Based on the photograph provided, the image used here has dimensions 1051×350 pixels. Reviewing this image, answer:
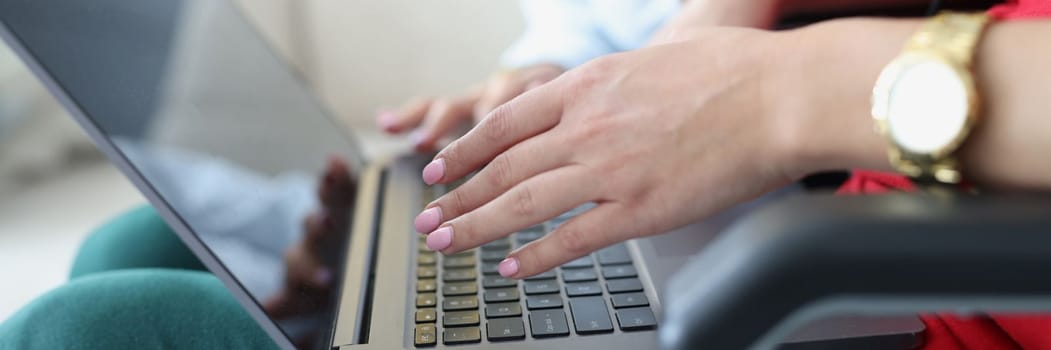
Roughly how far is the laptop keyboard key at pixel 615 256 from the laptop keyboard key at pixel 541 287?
0.15ft

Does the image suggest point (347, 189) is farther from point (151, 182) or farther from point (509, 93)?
point (151, 182)

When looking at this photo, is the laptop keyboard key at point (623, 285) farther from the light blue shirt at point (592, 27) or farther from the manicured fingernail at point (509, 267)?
the light blue shirt at point (592, 27)

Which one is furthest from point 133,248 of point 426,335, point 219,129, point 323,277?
point 426,335

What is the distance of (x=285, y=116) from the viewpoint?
2.46 ft

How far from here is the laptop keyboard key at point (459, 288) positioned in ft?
1.64

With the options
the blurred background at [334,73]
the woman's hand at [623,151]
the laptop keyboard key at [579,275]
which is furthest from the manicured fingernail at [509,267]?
the blurred background at [334,73]

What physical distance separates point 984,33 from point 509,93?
48cm

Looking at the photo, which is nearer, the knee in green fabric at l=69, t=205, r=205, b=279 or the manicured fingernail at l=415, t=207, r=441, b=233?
the manicured fingernail at l=415, t=207, r=441, b=233

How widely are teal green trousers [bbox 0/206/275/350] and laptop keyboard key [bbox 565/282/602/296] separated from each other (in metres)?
0.19

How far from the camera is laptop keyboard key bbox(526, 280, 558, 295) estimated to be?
491 mm

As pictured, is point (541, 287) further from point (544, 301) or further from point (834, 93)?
point (834, 93)

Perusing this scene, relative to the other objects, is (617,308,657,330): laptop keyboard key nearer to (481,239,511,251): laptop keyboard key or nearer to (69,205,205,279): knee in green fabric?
(481,239,511,251): laptop keyboard key

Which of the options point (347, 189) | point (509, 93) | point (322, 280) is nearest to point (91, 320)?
point (322, 280)

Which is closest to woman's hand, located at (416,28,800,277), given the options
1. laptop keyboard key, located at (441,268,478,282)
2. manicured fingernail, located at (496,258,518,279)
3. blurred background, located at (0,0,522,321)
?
manicured fingernail, located at (496,258,518,279)
